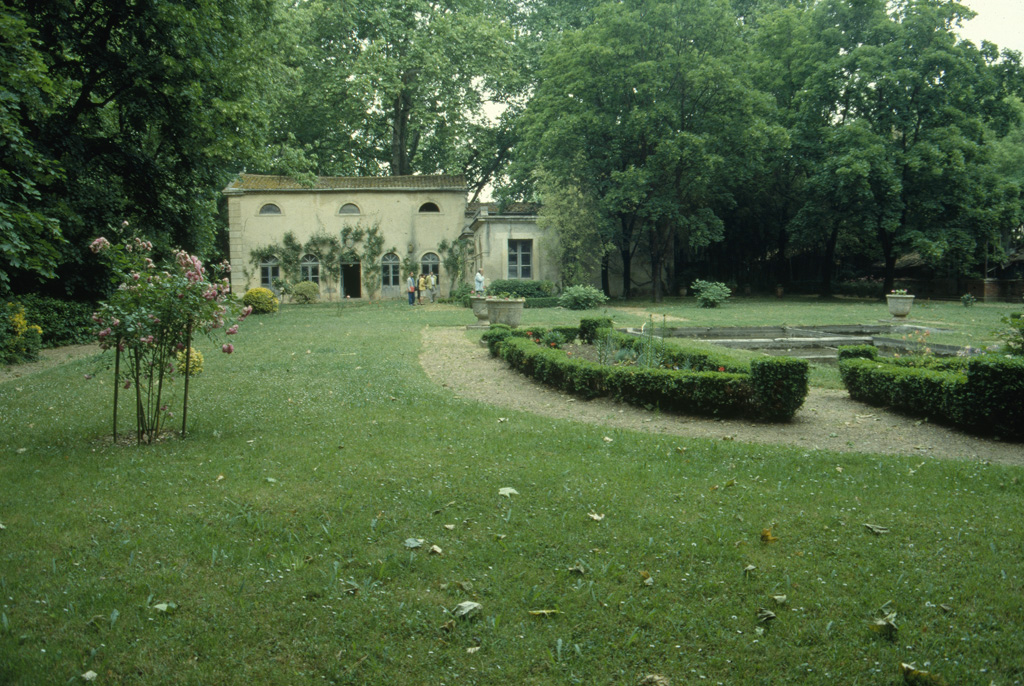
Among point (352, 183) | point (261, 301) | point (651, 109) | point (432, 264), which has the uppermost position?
point (651, 109)

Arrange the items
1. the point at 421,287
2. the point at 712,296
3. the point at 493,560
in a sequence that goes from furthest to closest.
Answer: the point at 421,287 < the point at 712,296 < the point at 493,560

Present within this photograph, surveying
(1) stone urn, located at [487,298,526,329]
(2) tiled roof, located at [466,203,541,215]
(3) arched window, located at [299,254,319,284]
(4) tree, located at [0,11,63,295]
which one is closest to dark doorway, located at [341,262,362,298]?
(3) arched window, located at [299,254,319,284]

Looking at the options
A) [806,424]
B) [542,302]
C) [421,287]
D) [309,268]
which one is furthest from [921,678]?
[309,268]

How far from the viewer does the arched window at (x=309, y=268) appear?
34.2m

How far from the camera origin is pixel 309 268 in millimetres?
34312

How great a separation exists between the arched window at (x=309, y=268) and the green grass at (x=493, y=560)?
91.5ft

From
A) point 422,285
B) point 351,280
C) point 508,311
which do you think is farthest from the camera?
point 351,280

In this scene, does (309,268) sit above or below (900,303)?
above

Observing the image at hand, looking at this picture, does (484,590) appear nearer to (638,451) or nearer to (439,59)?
(638,451)

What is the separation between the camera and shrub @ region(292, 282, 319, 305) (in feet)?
108

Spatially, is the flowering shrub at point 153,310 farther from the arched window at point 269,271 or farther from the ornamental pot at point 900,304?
the arched window at point 269,271

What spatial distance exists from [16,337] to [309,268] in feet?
67.5

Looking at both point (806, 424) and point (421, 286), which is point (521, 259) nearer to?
point (421, 286)

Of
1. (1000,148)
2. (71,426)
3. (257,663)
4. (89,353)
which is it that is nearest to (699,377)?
(257,663)
